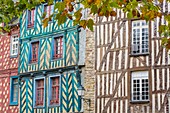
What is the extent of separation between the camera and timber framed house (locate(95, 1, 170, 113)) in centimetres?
2044

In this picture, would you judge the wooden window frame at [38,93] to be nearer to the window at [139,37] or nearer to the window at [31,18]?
the window at [31,18]

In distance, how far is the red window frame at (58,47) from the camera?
81.8ft

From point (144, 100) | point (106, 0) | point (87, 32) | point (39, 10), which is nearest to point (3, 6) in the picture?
point (106, 0)

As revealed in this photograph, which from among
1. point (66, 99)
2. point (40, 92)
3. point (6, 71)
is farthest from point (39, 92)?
point (6, 71)

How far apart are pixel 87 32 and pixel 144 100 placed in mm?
4717

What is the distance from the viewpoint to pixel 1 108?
2752 cm

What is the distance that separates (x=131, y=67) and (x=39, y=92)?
631cm

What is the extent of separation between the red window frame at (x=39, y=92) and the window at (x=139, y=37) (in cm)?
621

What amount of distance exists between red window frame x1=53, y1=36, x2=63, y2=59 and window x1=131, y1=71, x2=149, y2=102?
492 cm

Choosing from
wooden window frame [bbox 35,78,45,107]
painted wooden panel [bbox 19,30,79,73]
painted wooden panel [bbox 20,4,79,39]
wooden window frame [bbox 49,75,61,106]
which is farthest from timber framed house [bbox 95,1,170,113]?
wooden window frame [bbox 35,78,45,107]

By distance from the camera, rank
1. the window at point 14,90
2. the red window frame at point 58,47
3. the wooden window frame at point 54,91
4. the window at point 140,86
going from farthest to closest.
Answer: the window at point 14,90 < the red window frame at point 58,47 < the wooden window frame at point 54,91 < the window at point 140,86

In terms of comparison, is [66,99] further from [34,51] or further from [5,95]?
[5,95]

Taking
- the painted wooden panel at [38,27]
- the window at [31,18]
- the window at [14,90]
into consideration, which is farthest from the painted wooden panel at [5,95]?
the window at [31,18]

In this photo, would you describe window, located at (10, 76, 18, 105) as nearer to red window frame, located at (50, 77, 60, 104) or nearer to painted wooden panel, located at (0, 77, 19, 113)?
painted wooden panel, located at (0, 77, 19, 113)
